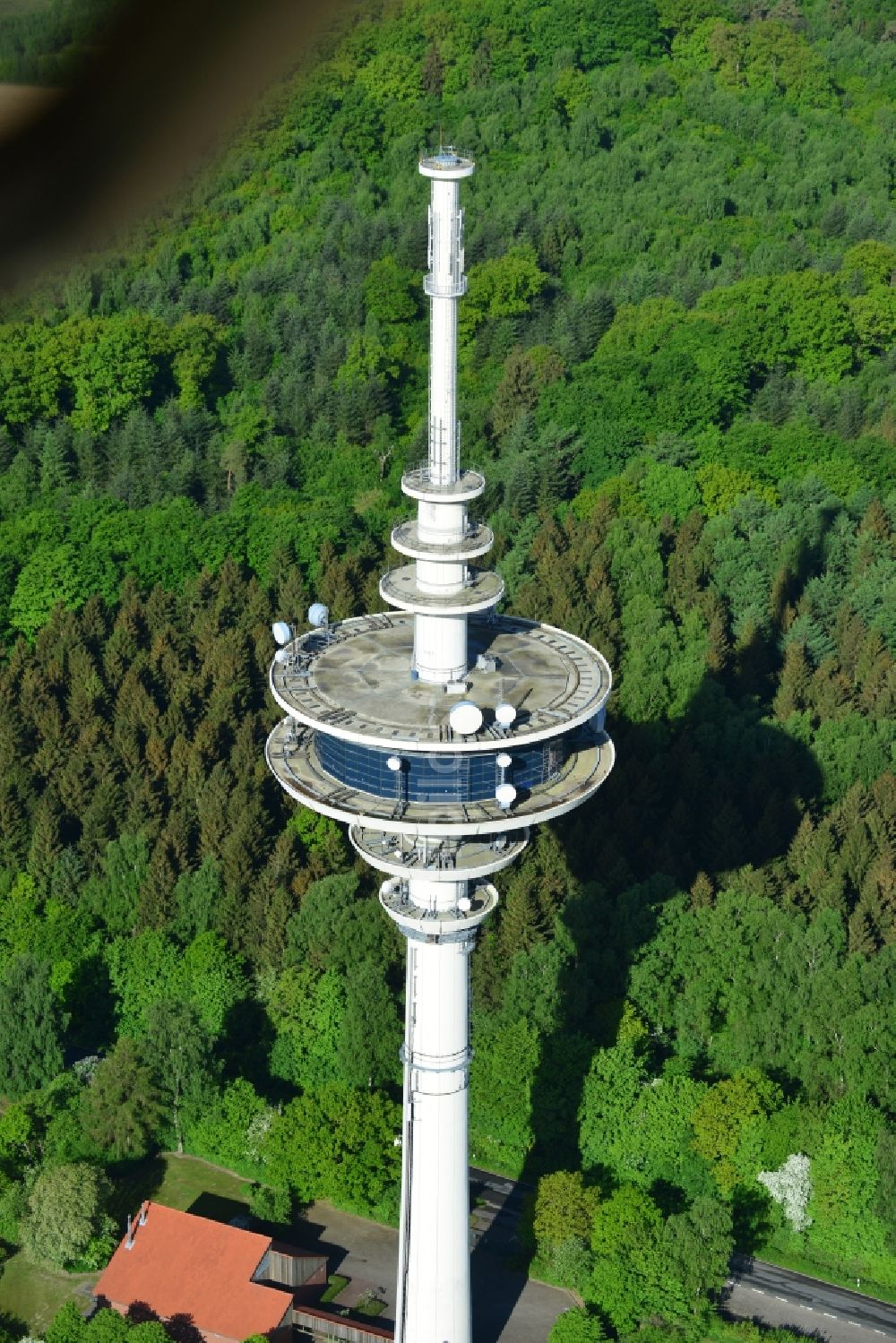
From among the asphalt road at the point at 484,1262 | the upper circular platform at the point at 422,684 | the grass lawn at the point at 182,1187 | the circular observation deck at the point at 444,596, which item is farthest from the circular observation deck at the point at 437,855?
the grass lawn at the point at 182,1187

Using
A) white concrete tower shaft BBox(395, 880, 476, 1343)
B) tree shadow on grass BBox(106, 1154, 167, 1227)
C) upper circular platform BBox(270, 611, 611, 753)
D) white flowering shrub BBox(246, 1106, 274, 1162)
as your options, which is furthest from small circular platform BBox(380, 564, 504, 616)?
tree shadow on grass BBox(106, 1154, 167, 1227)

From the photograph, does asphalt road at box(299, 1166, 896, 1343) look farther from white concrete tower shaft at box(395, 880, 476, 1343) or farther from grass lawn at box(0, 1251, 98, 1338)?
grass lawn at box(0, 1251, 98, 1338)

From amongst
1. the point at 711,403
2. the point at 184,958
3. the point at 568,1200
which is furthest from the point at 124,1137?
the point at 711,403

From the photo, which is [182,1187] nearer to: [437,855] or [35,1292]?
[35,1292]

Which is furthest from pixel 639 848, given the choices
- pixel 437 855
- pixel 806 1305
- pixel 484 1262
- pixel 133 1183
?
pixel 437 855

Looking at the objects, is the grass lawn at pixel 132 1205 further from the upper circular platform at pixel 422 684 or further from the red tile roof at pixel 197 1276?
the upper circular platform at pixel 422 684

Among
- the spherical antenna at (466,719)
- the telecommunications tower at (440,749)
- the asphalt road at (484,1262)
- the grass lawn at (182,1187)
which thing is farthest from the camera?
the grass lawn at (182,1187)

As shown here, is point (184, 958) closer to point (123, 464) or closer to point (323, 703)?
point (323, 703)
